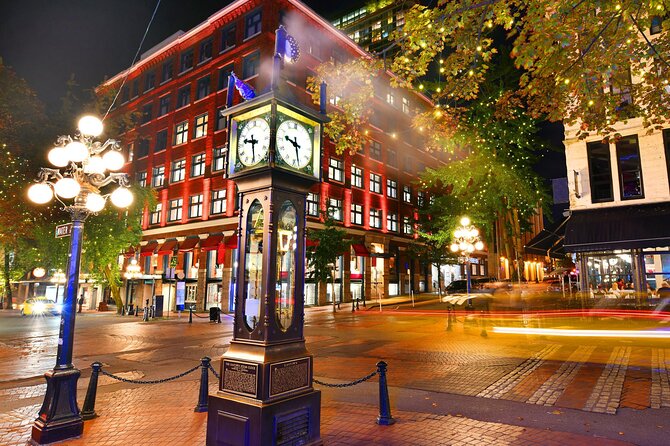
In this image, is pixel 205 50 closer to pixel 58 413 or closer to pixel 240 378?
pixel 58 413

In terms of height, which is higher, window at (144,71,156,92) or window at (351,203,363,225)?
window at (144,71,156,92)

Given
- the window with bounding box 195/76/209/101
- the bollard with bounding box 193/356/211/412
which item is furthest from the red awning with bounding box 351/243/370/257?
the bollard with bounding box 193/356/211/412

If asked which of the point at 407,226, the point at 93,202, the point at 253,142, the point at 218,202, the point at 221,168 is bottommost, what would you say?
the point at 93,202

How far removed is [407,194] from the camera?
4588 centimetres

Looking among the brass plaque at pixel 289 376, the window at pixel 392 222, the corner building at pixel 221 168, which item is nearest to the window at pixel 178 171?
the corner building at pixel 221 168

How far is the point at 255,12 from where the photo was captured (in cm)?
3291

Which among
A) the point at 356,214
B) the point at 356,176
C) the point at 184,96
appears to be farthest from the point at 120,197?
the point at 184,96

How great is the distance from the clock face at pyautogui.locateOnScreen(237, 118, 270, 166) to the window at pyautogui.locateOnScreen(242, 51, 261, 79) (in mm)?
29171

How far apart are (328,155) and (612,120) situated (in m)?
26.3

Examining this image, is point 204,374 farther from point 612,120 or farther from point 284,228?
point 612,120

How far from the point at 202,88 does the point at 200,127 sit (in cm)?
373

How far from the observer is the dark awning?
47.2 ft

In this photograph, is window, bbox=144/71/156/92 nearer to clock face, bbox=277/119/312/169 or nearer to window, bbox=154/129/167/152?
window, bbox=154/129/167/152

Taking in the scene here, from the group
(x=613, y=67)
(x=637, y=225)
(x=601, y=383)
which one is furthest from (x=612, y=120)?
(x=637, y=225)
